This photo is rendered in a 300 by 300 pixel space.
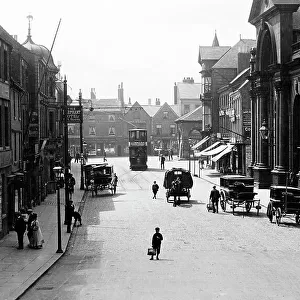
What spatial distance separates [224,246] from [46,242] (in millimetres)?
7313

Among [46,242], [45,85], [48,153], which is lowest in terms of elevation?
[46,242]

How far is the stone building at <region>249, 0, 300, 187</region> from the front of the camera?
141ft

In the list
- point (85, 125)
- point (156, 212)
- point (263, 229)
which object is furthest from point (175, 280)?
point (85, 125)

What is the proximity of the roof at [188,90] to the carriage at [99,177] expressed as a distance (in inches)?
3276

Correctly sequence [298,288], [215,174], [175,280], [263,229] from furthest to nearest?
[215,174]
[263,229]
[175,280]
[298,288]

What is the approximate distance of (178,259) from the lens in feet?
68.8

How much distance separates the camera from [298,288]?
16.3 meters

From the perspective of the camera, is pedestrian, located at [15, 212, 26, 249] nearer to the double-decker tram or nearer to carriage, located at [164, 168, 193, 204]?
carriage, located at [164, 168, 193, 204]

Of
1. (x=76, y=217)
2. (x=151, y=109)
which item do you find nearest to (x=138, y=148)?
Result: (x=76, y=217)

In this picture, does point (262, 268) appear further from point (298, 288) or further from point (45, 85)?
point (45, 85)

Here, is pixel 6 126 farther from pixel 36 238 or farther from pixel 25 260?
pixel 25 260

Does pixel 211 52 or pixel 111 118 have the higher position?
pixel 211 52

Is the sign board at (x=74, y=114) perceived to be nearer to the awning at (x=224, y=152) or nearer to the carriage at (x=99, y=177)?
the carriage at (x=99, y=177)

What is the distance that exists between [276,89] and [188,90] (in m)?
89.4
